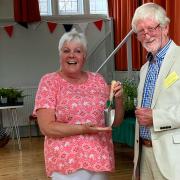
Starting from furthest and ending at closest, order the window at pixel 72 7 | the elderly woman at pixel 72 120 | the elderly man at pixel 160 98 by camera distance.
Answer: the window at pixel 72 7 < the elderly woman at pixel 72 120 < the elderly man at pixel 160 98

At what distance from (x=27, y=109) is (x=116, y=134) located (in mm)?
3140

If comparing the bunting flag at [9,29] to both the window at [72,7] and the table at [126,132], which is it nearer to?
the window at [72,7]

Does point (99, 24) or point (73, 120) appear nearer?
point (73, 120)

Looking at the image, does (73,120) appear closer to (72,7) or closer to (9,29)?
(9,29)

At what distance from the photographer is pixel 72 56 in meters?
1.87

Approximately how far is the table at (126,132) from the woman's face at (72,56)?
2235mm

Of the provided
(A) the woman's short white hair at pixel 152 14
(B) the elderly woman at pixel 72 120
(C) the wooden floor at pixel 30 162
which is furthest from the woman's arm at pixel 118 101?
(C) the wooden floor at pixel 30 162

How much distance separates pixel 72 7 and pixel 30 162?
383cm

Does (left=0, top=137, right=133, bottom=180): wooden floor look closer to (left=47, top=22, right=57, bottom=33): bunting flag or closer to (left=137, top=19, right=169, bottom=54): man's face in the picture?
(left=47, top=22, right=57, bottom=33): bunting flag

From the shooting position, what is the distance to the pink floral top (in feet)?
6.06

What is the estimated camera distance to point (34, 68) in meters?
7.35

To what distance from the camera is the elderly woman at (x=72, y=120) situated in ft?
6.02

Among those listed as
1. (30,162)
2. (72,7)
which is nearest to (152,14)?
(30,162)

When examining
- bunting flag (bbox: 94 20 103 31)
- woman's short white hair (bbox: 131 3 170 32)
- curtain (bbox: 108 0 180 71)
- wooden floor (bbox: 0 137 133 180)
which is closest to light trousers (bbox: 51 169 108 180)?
woman's short white hair (bbox: 131 3 170 32)
